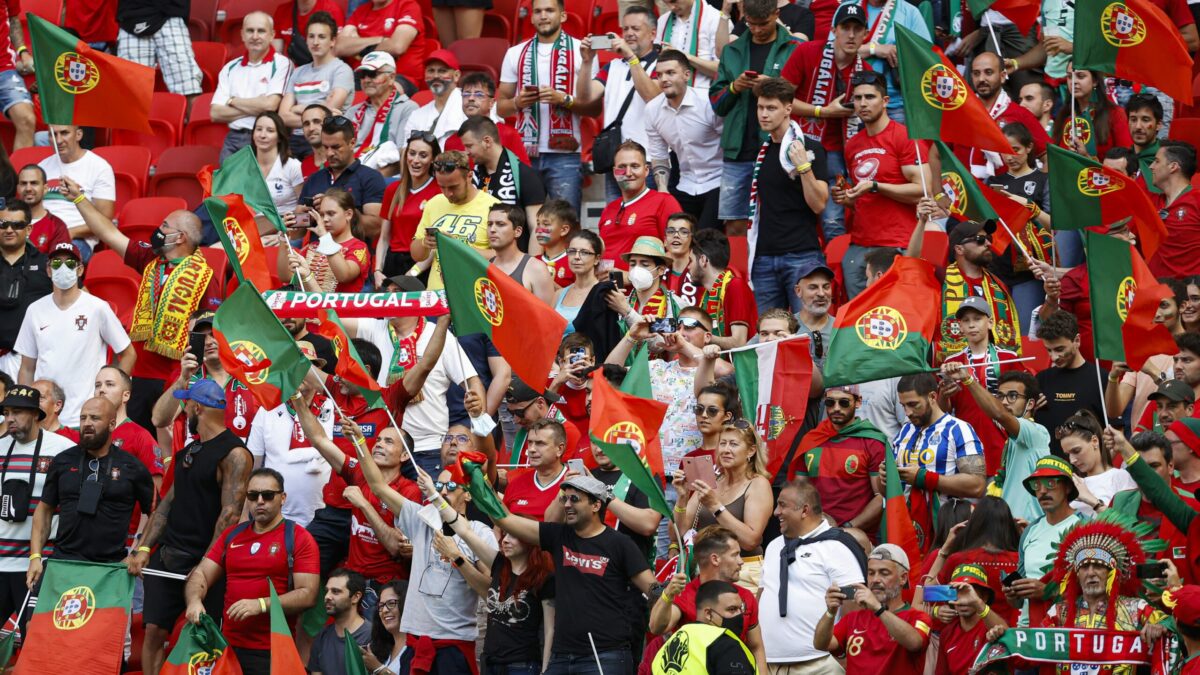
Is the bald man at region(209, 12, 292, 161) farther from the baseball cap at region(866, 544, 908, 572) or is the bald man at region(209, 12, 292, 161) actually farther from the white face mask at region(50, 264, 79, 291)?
the baseball cap at region(866, 544, 908, 572)

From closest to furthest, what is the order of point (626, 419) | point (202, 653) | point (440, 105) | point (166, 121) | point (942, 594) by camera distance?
point (942, 594), point (626, 419), point (202, 653), point (440, 105), point (166, 121)

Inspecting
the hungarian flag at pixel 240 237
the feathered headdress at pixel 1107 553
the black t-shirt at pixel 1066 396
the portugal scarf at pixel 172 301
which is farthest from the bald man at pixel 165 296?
the feathered headdress at pixel 1107 553

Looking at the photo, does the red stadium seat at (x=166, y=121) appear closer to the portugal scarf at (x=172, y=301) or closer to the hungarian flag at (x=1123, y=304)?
the portugal scarf at (x=172, y=301)

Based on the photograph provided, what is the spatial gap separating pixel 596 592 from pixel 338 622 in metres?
1.95

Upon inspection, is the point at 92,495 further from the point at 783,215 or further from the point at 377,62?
the point at 377,62

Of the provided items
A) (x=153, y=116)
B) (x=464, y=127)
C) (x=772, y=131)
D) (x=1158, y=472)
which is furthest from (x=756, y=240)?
(x=153, y=116)

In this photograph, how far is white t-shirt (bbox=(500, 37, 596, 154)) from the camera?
14.9 meters

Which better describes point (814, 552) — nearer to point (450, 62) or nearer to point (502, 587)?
point (502, 587)

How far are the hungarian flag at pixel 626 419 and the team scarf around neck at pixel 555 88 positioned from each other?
4.81 meters

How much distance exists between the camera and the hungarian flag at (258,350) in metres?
11.1

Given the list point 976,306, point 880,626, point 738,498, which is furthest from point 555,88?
point 880,626

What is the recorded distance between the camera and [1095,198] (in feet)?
38.2

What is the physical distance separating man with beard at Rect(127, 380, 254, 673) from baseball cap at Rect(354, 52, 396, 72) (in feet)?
14.3

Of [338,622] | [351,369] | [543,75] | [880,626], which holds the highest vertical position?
[543,75]
